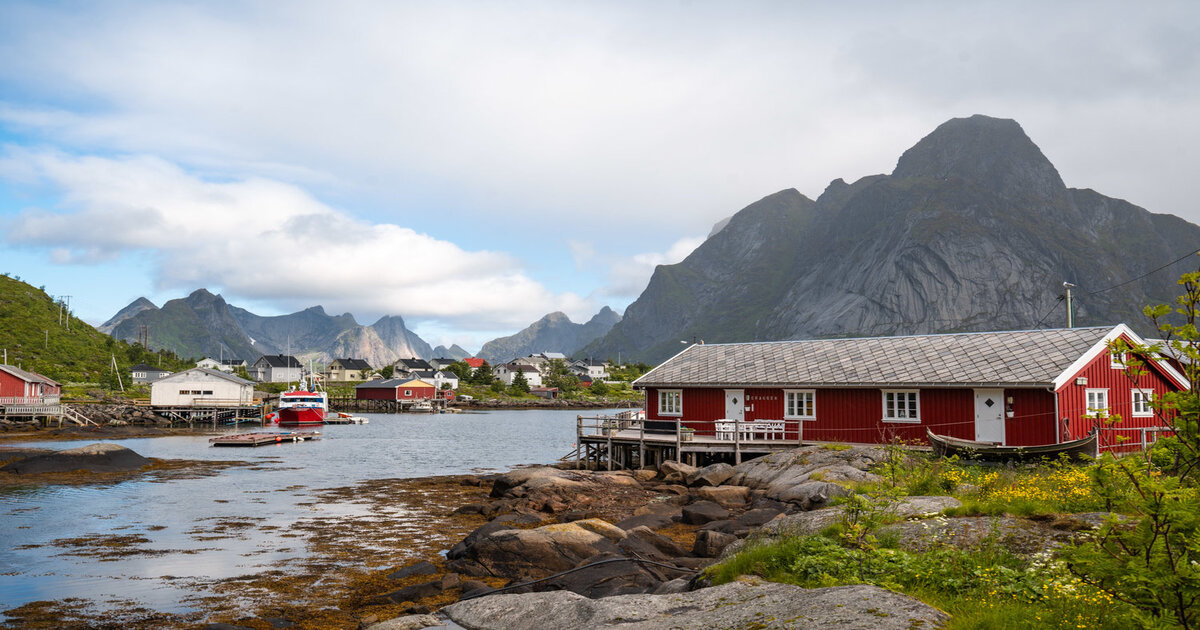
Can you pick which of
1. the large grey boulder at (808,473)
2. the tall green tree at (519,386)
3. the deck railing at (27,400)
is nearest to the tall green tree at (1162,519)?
the large grey boulder at (808,473)

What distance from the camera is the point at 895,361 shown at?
33375 millimetres

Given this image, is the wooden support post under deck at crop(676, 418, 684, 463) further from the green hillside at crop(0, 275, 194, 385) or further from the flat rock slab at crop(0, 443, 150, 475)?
the green hillside at crop(0, 275, 194, 385)

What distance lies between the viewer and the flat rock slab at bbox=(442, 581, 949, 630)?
23.0 feet

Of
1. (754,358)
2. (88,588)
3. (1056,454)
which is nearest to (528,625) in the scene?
(88,588)

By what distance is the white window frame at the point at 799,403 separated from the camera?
3397 cm

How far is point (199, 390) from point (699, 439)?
74.2 meters

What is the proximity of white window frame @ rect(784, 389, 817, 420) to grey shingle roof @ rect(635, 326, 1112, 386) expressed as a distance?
55 cm

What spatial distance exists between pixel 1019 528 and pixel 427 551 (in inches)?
610

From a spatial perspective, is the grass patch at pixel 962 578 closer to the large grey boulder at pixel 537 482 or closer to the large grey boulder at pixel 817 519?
the large grey boulder at pixel 817 519

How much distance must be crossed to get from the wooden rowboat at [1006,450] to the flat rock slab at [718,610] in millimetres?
18056

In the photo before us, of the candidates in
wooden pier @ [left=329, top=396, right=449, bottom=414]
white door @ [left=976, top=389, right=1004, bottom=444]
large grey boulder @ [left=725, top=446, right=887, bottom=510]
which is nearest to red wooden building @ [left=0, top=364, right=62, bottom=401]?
wooden pier @ [left=329, top=396, right=449, bottom=414]

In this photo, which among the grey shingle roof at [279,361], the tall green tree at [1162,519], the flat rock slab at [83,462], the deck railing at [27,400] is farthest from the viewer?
the grey shingle roof at [279,361]

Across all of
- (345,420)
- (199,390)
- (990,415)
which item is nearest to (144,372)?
(199,390)

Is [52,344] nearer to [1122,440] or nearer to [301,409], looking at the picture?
[301,409]
